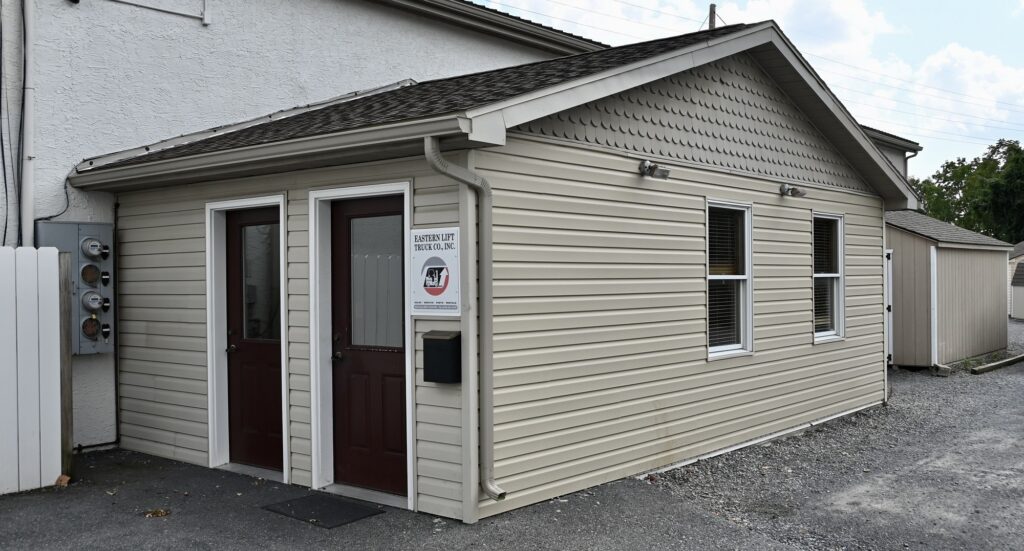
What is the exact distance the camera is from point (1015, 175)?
35.4m

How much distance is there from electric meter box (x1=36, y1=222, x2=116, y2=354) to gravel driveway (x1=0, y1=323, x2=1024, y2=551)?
1.07 m

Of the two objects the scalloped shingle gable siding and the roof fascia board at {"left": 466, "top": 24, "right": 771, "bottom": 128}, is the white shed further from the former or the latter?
the roof fascia board at {"left": 466, "top": 24, "right": 771, "bottom": 128}

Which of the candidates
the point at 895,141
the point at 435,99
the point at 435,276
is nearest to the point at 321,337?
the point at 435,276

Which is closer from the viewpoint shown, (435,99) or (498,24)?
(435,99)

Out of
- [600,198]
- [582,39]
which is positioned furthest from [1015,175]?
[600,198]

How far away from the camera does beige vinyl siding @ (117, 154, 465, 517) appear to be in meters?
5.66

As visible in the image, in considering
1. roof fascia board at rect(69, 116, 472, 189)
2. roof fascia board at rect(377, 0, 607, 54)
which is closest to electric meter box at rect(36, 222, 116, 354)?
roof fascia board at rect(69, 116, 472, 189)

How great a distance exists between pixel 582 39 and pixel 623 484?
8877 mm

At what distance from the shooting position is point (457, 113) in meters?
5.07

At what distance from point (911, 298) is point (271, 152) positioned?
37.1 ft

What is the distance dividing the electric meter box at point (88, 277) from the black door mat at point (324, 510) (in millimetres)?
2809

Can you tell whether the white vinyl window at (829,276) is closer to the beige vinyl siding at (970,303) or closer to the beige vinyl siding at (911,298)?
the beige vinyl siding at (911,298)

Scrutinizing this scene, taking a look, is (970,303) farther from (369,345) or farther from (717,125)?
(369,345)

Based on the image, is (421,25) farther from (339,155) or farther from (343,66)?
(339,155)
